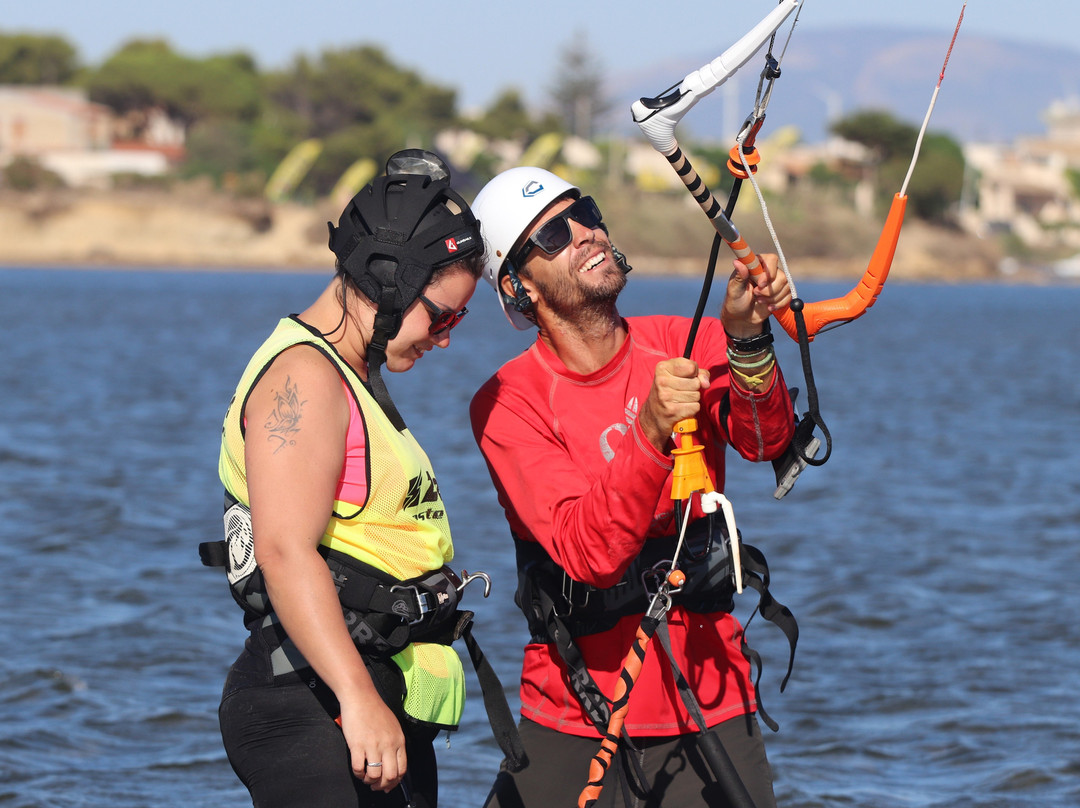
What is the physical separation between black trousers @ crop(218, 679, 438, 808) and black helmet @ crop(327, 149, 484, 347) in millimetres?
946

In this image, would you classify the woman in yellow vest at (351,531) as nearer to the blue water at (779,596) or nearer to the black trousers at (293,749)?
the black trousers at (293,749)

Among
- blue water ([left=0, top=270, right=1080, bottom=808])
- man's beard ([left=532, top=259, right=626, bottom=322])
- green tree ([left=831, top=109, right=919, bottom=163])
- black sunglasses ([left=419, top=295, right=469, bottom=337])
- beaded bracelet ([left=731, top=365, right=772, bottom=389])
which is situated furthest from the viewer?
green tree ([left=831, top=109, right=919, bottom=163])

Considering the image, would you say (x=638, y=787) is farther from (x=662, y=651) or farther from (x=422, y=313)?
(x=422, y=313)

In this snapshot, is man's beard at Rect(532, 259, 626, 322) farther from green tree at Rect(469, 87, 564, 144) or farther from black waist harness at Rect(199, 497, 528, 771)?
green tree at Rect(469, 87, 564, 144)

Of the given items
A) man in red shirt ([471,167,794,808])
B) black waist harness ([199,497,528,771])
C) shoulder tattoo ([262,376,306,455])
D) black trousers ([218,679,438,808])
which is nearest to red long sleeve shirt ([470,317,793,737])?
man in red shirt ([471,167,794,808])

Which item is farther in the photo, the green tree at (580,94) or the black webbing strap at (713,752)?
the green tree at (580,94)

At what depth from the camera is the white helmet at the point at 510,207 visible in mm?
4254

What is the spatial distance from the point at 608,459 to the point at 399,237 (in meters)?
0.99

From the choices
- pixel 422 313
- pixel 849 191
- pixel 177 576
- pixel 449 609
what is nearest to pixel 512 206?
pixel 422 313

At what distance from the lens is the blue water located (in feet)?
24.6

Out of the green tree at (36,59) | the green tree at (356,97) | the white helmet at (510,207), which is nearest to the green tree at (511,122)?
the green tree at (356,97)

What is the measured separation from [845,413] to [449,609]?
1012 inches

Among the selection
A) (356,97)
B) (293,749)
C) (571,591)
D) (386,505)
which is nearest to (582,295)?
(571,591)

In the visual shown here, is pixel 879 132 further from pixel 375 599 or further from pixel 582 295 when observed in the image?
pixel 375 599
